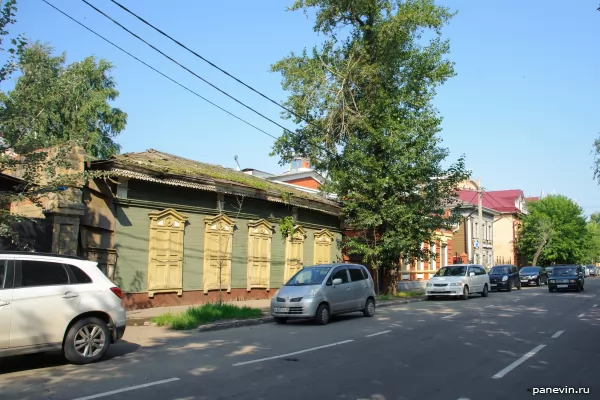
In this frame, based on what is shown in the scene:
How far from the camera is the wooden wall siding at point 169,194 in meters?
17.2

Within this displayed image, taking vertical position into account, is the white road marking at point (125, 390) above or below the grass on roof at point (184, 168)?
below

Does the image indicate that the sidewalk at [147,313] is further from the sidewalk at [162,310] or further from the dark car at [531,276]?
the dark car at [531,276]

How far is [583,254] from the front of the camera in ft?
222

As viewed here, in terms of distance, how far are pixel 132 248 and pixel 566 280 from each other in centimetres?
2591

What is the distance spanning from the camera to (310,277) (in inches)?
A: 608

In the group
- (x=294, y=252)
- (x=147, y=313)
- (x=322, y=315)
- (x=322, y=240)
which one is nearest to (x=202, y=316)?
(x=147, y=313)

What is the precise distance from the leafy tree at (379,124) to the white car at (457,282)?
145 centimetres

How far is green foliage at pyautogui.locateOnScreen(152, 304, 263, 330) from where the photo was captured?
13.4m

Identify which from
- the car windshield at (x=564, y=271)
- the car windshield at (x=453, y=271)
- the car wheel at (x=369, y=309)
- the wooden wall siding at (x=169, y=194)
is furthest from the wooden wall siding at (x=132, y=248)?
the car windshield at (x=564, y=271)

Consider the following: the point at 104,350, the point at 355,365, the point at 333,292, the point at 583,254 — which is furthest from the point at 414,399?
the point at 583,254

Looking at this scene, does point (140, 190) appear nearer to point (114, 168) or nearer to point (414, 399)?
point (114, 168)

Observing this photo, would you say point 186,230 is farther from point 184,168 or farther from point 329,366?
point 329,366

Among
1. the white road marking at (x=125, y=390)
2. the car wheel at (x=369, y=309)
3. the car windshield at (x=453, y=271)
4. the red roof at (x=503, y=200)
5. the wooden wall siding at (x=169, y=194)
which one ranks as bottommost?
the white road marking at (x=125, y=390)

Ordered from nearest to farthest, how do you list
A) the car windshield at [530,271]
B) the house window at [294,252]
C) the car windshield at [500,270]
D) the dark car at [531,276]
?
the house window at [294,252], the car windshield at [500,270], the dark car at [531,276], the car windshield at [530,271]
